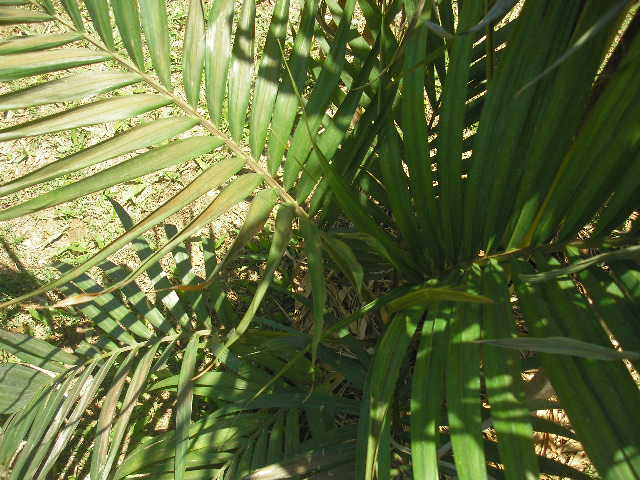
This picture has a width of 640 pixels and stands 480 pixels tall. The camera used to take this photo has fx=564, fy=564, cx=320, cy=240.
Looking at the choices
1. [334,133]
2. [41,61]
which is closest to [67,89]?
[41,61]

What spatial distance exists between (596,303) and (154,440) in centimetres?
82

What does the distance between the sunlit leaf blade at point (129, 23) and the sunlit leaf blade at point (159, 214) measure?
0.70 feet

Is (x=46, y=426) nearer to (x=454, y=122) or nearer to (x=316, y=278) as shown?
(x=316, y=278)

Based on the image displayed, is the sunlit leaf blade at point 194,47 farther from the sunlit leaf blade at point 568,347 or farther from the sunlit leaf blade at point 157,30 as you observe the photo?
the sunlit leaf blade at point 568,347

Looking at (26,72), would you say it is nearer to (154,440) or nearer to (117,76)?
(117,76)

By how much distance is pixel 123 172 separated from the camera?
0.74m

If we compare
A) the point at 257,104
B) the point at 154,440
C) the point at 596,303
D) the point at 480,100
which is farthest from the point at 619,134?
the point at 154,440

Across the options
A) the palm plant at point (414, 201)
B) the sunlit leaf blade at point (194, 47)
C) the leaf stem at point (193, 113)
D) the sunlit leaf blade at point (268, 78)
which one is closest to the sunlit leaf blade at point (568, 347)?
the palm plant at point (414, 201)

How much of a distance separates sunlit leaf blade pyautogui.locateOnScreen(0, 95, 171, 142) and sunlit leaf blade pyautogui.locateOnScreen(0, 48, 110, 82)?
6cm

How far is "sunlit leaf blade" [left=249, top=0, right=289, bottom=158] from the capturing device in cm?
84

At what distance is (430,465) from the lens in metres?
0.64

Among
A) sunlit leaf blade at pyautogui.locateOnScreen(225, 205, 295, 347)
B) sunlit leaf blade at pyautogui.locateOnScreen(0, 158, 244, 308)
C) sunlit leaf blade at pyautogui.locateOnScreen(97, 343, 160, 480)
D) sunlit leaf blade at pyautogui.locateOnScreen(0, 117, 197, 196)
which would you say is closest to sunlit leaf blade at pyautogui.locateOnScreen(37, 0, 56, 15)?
sunlit leaf blade at pyautogui.locateOnScreen(0, 117, 197, 196)

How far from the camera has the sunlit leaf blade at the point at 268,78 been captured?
2.77 ft

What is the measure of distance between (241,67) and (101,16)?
8.3 inches
